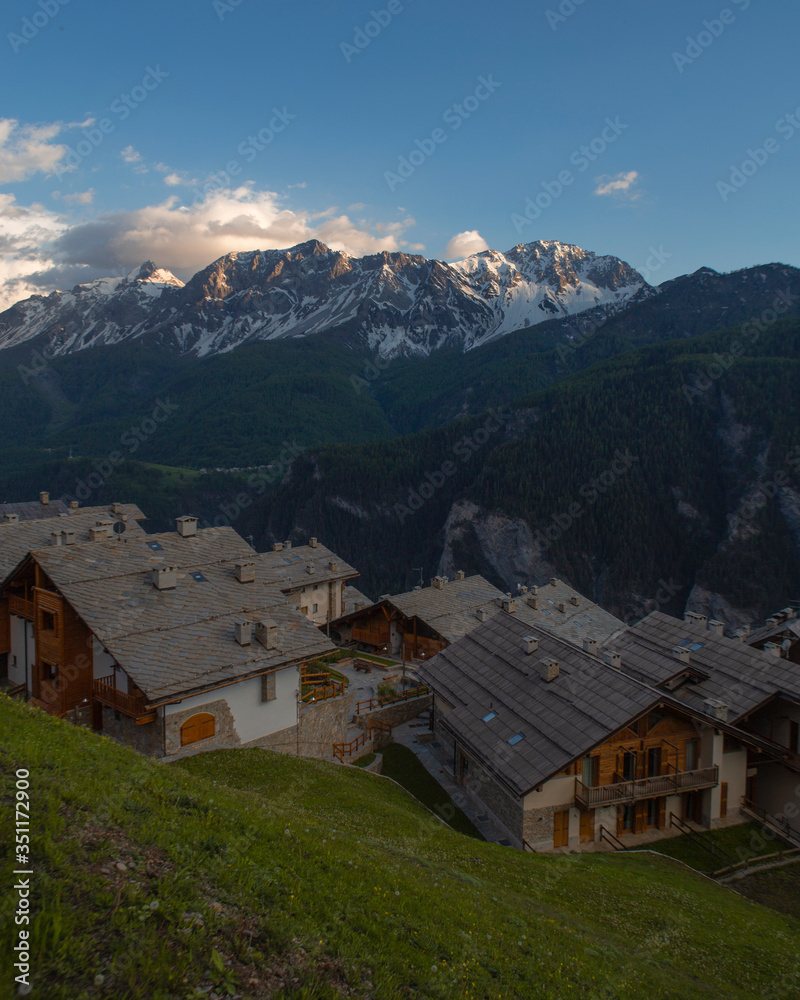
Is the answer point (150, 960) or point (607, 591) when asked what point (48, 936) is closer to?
point (150, 960)

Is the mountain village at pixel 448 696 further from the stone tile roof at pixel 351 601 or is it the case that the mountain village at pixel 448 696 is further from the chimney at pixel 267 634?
the stone tile roof at pixel 351 601

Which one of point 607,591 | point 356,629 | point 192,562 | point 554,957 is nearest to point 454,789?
point 192,562

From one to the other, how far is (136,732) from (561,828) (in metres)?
18.4

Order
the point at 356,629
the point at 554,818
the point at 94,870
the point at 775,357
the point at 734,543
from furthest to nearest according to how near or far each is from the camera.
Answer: the point at 775,357
the point at 734,543
the point at 356,629
the point at 554,818
the point at 94,870

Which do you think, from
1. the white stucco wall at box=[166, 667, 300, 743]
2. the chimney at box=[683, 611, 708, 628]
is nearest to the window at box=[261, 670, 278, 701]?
the white stucco wall at box=[166, 667, 300, 743]

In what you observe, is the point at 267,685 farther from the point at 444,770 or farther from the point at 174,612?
the point at 444,770

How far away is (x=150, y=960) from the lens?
6.52 meters

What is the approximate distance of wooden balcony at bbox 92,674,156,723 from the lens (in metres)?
22.9

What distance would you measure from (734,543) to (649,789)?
476 ft

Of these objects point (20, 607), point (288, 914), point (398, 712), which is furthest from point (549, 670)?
point (20, 607)

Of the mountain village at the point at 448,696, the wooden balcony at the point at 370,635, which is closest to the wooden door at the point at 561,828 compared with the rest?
the mountain village at the point at 448,696

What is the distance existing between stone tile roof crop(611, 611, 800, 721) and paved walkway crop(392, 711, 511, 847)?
11615 mm

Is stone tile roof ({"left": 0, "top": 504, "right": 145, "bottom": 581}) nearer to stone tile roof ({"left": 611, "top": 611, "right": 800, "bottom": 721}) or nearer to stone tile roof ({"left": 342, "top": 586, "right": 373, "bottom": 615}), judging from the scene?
stone tile roof ({"left": 611, "top": 611, "right": 800, "bottom": 721})

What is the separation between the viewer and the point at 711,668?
33.7 m
